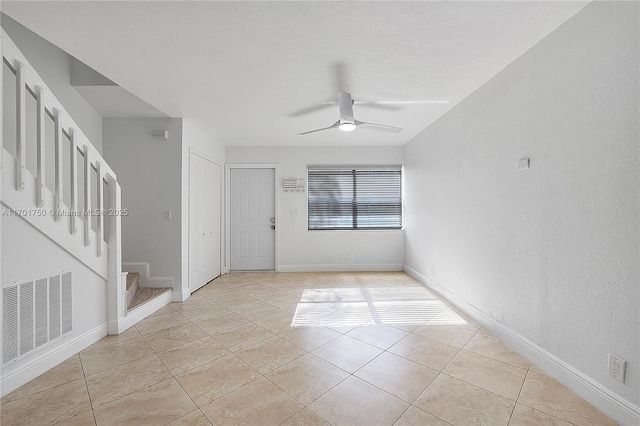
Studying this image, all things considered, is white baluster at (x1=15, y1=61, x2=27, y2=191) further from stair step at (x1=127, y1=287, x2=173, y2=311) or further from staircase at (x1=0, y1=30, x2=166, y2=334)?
stair step at (x1=127, y1=287, x2=173, y2=311)

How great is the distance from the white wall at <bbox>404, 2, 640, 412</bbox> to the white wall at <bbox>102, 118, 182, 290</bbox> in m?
3.72

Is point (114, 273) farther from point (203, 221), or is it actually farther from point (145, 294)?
point (203, 221)

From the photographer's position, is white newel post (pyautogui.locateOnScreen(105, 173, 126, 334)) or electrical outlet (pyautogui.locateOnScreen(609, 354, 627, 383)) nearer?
electrical outlet (pyautogui.locateOnScreen(609, 354, 627, 383))

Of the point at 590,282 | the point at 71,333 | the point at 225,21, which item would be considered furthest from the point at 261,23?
the point at 71,333

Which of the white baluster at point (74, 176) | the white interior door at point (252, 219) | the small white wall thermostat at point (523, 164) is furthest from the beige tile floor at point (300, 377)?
the white interior door at point (252, 219)

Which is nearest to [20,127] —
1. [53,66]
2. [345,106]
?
[53,66]

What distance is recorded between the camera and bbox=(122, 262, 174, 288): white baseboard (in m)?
3.58

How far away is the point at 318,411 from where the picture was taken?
1.59 metres

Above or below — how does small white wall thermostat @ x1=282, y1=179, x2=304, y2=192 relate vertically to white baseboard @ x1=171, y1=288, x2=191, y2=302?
above

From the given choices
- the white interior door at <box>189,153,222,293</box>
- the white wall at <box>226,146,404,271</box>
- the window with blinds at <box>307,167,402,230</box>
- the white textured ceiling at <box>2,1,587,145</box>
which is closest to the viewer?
the white textured ceiling at <box>2,1,587,145</box>

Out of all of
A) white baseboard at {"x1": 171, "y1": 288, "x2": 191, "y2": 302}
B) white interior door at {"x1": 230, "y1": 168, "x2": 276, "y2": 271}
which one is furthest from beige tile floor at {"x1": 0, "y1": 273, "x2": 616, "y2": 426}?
white interior door at {"x1": 230, "y1": 168, "x2": 276, "y2": 271}

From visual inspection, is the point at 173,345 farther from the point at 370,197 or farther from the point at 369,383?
the point at 370,197

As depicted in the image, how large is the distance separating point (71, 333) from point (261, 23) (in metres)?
2.90

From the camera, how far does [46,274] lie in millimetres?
2027
